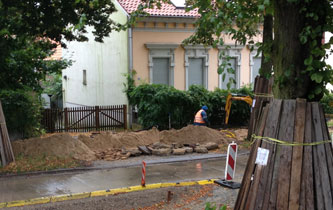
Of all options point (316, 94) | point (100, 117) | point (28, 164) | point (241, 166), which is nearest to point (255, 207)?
point (316, 94)

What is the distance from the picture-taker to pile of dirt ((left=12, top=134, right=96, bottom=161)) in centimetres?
1145

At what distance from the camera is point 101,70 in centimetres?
2278

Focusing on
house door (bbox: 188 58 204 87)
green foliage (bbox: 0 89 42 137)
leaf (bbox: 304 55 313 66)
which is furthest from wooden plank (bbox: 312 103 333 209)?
house door (bbox: 188 58 204 87)

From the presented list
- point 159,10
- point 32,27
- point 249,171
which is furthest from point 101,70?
point 249,171

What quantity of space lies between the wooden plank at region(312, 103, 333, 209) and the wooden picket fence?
54.7 feet

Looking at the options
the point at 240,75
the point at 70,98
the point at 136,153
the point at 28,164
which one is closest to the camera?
the point at 28,164

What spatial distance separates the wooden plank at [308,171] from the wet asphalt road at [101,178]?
5136 mm

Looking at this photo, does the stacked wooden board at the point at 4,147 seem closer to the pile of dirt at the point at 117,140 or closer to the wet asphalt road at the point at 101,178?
the wet asphalt road at the point at 101,178

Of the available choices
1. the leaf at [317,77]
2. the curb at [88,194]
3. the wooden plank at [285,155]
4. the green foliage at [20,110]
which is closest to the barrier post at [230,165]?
the curb at [88,194]

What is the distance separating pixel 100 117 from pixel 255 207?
17.1 m

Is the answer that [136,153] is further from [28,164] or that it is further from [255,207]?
[255,207]

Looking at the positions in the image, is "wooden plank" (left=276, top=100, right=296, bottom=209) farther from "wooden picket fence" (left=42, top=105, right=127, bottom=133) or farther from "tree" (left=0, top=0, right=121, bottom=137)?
"wooden picket fence" (left=42, top=105, right=127, bottom=133)

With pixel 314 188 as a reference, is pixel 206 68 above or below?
above

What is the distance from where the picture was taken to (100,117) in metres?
20.7
